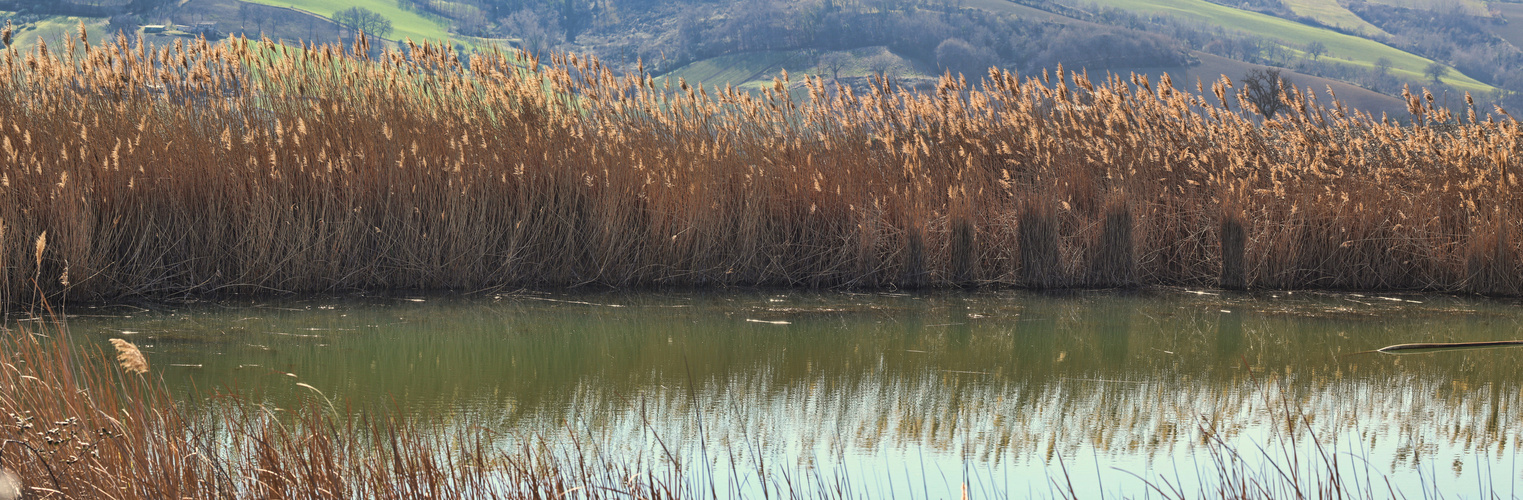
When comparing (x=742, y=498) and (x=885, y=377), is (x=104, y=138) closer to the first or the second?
(x=885, y=377)

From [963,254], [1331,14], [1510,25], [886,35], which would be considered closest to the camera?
[963,254]

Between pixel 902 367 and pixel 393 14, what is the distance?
134 metres

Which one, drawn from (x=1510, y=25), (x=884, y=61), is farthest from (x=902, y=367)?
(x=1510, y=25)

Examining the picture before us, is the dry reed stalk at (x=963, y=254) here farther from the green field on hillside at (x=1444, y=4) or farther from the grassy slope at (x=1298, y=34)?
the green field on hillside at (x=1444, y=4)

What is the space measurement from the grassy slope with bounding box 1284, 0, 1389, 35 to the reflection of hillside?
176249 mm

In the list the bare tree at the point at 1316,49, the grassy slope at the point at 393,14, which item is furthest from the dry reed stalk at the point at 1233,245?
the bare tree at the point at 1316,49

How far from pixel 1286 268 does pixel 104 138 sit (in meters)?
6.28

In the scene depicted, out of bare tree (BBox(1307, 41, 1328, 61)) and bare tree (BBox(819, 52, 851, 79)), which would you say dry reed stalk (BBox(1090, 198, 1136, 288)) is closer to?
bare tree (BBox(819, 52, 851, 79))

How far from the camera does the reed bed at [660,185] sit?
5.72 meters

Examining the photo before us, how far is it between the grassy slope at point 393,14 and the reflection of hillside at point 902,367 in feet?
371

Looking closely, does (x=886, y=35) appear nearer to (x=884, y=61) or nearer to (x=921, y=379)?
(x=884, y=61)

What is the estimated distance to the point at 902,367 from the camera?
4.30 m

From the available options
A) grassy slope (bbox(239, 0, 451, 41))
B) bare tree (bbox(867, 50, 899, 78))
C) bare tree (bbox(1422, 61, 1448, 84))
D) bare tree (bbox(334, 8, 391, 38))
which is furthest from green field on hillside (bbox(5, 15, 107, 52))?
bare tree (bbox(1422, 61, 1448, 84))

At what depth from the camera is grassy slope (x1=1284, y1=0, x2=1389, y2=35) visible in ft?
548
